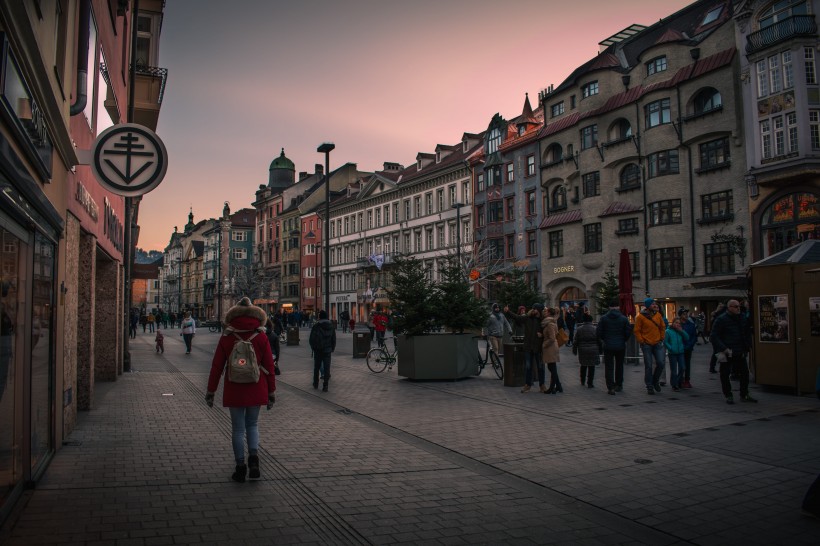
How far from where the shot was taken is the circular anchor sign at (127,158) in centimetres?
802

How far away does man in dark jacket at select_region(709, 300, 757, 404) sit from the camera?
1202cm

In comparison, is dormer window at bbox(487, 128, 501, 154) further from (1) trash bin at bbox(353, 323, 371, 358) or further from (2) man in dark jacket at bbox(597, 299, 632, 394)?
(2) man in dark jacket at bbox(597, 299, 632, 394)

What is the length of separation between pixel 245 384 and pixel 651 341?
380 inches

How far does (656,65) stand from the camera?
4044 cm

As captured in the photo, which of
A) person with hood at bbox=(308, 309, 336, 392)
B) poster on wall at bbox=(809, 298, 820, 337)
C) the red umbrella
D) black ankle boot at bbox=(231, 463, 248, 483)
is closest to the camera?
black ankle boot at bbox=(231, 463, 248, 483)

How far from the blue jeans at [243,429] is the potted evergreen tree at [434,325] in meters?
9.48

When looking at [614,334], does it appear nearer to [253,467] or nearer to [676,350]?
[676,350]

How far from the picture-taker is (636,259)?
1615 inches

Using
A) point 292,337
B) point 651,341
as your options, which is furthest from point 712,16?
point 651,341

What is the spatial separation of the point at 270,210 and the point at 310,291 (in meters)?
19.9

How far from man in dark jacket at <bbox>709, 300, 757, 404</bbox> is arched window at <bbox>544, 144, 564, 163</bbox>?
123 feet

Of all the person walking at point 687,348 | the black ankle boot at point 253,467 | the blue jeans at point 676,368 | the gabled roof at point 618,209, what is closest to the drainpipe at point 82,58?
the black ankle boot at point 253,467

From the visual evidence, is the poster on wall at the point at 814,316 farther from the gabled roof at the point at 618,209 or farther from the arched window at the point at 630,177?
the arched window at the point at 630,177

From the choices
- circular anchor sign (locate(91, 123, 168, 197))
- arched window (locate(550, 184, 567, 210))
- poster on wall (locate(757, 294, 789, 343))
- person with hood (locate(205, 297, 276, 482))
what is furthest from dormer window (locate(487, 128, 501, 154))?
person with hood (locate(205, 297, 276, 482))
